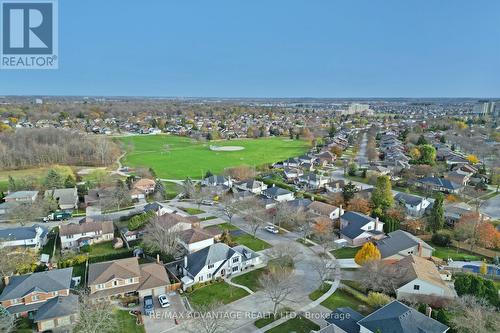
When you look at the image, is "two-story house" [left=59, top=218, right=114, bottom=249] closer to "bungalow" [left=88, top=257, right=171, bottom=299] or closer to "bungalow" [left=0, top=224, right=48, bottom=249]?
"bungalow" [left=0, top=224, right=48, bottom=249]

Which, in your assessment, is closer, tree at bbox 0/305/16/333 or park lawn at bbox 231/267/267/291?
tree at bbox 0/305/16/333

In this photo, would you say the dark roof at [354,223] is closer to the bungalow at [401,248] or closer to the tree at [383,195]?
the bungalow at [401,248]

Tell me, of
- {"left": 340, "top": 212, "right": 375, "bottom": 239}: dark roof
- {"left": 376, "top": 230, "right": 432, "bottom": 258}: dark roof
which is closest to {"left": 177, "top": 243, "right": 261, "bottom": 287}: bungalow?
{"left": 340, "top": 212, "right": 375, "bottom": 239}: dark roof

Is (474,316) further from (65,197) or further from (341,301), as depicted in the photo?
(65,197)

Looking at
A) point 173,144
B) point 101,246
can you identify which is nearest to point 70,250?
point 101,246

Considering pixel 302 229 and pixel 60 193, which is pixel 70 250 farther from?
pixel 302 229

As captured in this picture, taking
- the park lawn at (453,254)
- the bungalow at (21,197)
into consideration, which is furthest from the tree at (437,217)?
the bungalow at (21,197)
